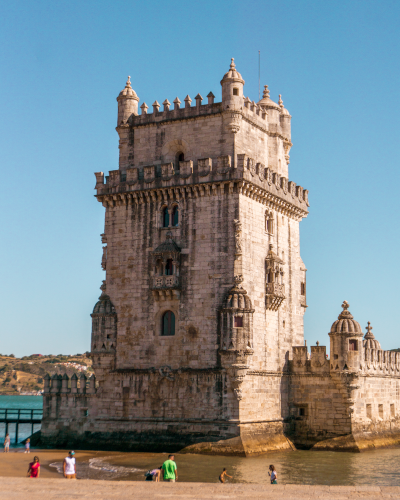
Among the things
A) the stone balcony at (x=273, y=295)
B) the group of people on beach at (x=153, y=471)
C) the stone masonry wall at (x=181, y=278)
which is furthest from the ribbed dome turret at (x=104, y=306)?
the group of people on beach at (x=153, y=471)

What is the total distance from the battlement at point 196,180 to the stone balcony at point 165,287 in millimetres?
5275

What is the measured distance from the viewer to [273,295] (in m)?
46.7

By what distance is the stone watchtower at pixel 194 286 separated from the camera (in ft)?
143

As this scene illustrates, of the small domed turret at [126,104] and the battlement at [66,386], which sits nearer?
the battlement at [66,386]

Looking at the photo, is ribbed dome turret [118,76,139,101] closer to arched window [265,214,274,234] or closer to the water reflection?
arched window [265,214,274,234]

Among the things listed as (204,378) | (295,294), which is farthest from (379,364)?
(204,378)

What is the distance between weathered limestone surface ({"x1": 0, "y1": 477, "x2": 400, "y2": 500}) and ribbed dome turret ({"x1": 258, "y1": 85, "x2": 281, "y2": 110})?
2924 cm

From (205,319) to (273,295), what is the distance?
4.98 metres

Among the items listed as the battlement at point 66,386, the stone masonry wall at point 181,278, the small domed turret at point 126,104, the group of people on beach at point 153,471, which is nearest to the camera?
the group of people on beach at point 153,471

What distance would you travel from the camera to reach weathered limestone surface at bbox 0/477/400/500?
26.6m

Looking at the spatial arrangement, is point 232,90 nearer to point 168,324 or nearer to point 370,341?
point 168,324

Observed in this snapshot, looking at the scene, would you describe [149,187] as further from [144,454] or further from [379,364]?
[379,364]

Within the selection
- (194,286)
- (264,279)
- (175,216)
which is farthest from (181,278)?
(264,279)

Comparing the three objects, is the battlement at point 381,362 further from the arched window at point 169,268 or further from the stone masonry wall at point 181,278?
the arched window at point 169,268
